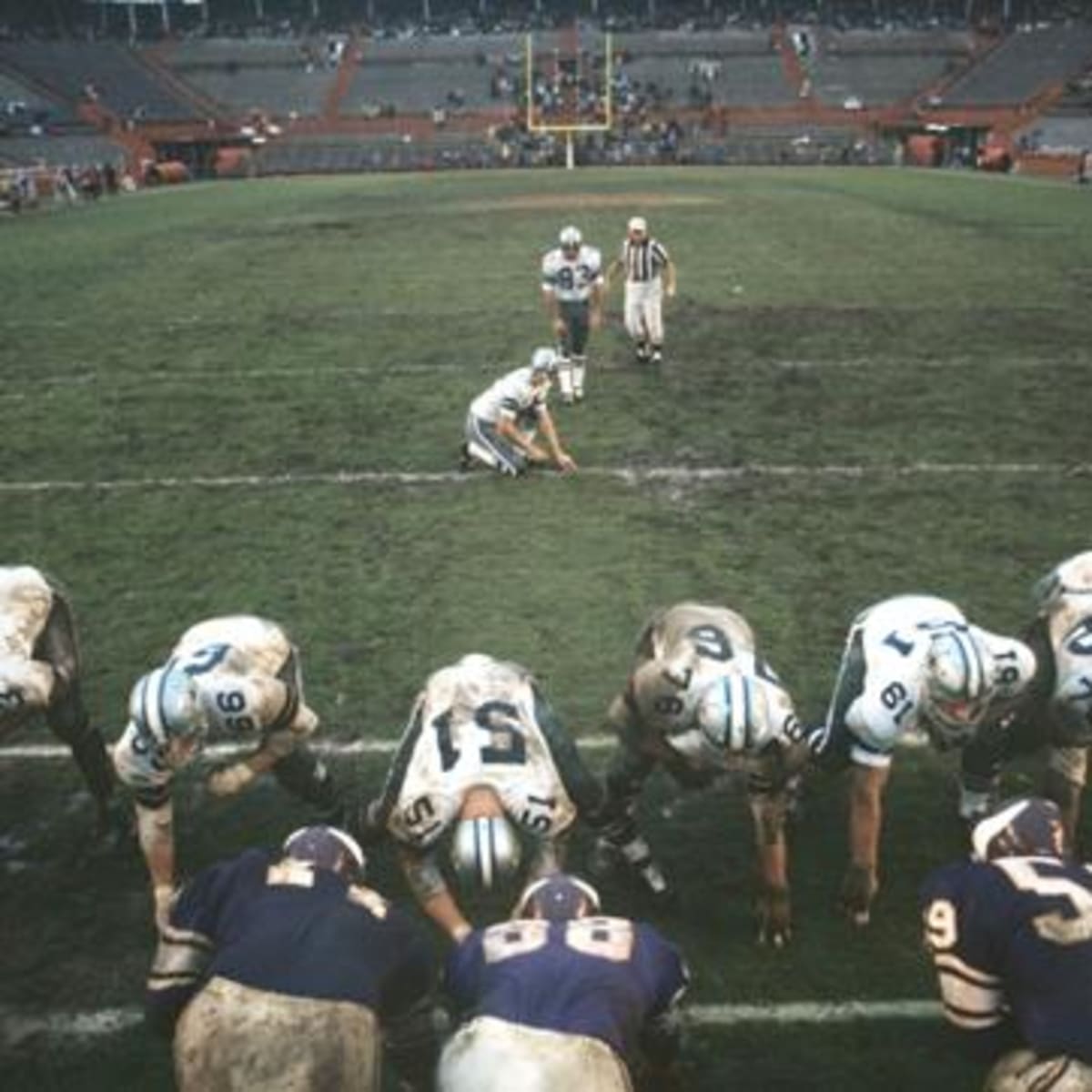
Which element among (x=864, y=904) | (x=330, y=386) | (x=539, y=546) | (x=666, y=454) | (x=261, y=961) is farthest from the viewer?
(x=330, y=386)

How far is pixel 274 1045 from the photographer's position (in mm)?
3518

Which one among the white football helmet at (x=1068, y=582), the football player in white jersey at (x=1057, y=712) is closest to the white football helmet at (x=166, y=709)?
the football player in white jersey at (x=1057, y=712)

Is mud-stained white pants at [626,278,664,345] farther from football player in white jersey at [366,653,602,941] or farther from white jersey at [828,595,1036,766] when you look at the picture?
football player in white jersey at [366,653,602,941]

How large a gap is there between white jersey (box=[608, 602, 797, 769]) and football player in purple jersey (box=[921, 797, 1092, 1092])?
0.99 metres

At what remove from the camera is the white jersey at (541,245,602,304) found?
1368 centimetres

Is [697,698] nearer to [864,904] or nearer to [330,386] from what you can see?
[864,904]

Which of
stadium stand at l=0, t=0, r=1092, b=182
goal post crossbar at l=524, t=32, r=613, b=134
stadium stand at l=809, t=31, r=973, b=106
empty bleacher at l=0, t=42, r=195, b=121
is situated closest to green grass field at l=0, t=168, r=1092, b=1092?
goal post crossbar at l=524, t=32, r=613, b=134

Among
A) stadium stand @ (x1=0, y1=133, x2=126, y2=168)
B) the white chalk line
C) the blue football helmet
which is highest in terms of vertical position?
stadium stand @ (x1=0, y1=133, x2=126, y2=168)

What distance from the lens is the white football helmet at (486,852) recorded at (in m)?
4.30

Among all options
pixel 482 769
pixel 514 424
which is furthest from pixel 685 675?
pixel 514 424

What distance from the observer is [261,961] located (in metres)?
3.64

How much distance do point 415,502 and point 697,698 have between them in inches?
226

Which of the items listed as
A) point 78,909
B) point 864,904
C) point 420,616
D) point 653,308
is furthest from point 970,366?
point 78,909

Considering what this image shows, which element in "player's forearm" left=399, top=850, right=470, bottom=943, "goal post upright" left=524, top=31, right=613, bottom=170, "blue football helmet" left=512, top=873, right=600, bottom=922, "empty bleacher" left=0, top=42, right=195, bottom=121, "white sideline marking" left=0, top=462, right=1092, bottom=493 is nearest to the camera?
"blue football helmet" left=512, top=873, right=600, bottom=922
